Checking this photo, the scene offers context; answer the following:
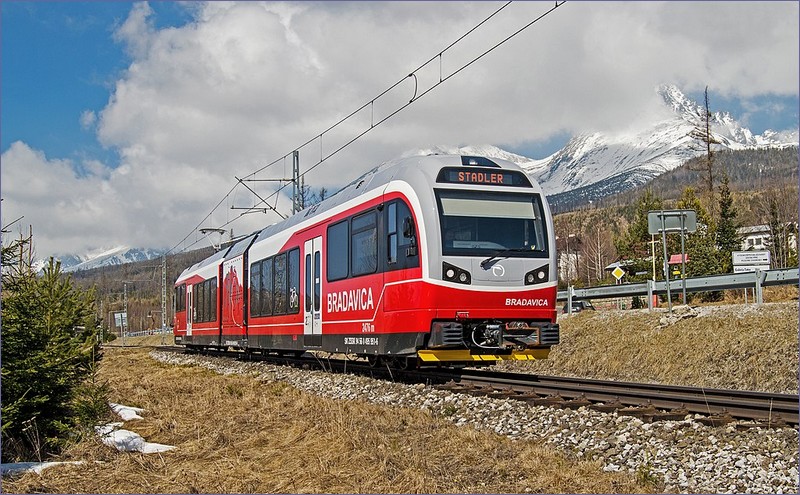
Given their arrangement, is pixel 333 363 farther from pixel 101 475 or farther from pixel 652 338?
pixel 101 475

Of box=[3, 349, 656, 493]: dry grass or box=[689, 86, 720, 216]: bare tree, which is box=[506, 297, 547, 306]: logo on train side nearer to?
box=[3, 349, 656, 493]: dry grass

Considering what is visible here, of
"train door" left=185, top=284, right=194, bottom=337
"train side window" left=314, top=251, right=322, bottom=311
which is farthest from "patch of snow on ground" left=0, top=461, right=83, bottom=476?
"train door" left=185, top=284, right=194, bottom=337

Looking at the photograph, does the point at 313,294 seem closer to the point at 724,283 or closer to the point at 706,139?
the point at 724,283

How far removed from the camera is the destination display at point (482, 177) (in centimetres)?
1319

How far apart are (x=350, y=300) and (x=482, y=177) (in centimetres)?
354

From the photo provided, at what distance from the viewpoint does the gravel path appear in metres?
6.43

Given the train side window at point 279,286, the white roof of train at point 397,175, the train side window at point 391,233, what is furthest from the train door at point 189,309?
the train side window at point 391,233

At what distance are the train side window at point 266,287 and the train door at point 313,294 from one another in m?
3.19

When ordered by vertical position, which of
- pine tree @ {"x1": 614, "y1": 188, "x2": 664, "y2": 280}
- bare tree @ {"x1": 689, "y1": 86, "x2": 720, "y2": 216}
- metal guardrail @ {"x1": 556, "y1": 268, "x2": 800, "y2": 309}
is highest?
bare tree @ {"x1": 689, "y1": 86, "x2": 720, "y2": 216}

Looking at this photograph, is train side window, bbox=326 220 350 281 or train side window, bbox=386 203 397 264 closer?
train side window, bbox=386 203 397 264

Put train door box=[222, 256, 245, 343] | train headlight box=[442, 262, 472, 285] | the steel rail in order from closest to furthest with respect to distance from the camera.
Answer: the steel rail
train headlight box=[442, 262, 472, 285]
train door box=[222, 256, 245, 343]

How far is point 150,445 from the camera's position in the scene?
912cm

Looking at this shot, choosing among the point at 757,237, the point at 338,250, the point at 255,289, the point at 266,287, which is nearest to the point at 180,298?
the point at 255,289

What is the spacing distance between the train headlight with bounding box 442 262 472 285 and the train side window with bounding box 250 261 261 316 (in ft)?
34.5
